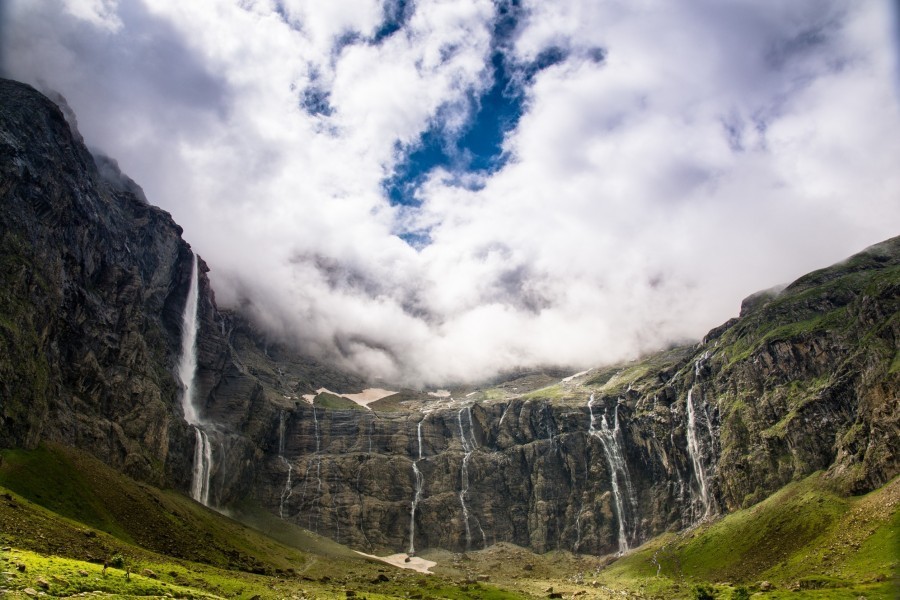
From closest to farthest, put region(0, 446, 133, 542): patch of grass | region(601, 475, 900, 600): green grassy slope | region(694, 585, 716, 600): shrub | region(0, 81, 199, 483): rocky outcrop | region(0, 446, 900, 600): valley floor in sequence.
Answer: region(0, 446, 900, 600): valley floor < region(694, 585, 716, 600): shrub < region(601, 475, 900, 600): green grassy slope < region(0, 446, 133, 542): patch of grass < region(0, 81, 199, 483): rocky outcrop

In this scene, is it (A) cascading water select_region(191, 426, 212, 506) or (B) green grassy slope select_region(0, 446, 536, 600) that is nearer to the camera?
(B) green grassy slope select_region(0, 446, 536, 600)

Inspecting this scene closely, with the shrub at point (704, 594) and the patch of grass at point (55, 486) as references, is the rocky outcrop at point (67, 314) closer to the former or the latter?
the patch of grass at point (55, 486)

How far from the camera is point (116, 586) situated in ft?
139

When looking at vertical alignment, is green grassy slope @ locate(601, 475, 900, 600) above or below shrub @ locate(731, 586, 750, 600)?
above

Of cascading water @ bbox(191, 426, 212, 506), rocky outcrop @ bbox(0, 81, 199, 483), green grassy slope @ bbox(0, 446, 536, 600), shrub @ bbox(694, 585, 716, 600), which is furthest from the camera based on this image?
cascading water @ bbox(191, 426, 212, 506)

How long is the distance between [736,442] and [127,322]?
209 m

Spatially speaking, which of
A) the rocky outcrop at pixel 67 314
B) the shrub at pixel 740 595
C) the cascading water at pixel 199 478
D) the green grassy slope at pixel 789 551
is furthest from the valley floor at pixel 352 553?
the cascading water at pixel 199 478

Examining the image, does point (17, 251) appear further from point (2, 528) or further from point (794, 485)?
point (794, 485)

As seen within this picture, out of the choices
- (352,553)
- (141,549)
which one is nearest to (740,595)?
(141,549)

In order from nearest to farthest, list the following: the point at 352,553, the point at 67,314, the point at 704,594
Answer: the point at 704,594 < the point at 67,314 < the point at 352,553

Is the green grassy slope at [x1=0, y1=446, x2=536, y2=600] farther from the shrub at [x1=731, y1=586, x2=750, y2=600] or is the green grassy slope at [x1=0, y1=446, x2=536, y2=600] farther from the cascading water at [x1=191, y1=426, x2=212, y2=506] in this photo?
the shrub at [x1=731, y1=586, x2=750, y2=600]

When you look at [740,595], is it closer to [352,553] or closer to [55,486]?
[55,486]

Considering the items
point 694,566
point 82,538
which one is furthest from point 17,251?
point 694,566

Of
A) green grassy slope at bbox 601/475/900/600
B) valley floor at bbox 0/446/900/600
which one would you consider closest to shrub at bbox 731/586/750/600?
valley floor at bbox 0/446/900/600
